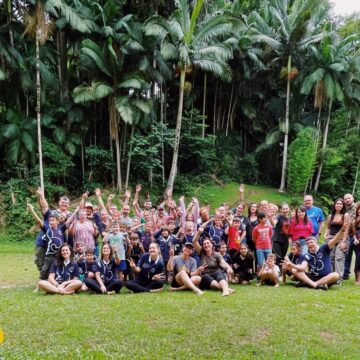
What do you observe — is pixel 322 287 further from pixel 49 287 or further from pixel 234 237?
pixel 49 287

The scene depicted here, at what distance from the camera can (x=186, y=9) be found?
18953mm

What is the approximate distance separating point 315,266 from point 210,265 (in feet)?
6.55

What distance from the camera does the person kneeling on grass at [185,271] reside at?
24.3 feet

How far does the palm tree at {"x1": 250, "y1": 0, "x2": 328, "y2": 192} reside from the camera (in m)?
23.0

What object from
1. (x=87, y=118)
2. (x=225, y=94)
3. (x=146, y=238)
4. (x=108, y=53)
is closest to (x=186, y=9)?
(x=108, y=53)

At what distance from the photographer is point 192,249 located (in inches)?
303

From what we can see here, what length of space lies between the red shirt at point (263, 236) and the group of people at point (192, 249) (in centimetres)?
2

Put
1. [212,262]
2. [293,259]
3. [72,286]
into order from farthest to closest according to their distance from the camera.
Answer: [293,259], [212,262], [72,286]

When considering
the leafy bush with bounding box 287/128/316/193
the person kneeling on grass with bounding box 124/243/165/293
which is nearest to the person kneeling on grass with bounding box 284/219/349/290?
the person kneeling on grass with bounding box 124/243/165/293

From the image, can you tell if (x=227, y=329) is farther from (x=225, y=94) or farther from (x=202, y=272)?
(x=225, y=94)

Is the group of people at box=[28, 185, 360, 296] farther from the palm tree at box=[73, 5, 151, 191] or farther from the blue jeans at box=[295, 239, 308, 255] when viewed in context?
the palm tree at box=[73, 5, 151, 191]

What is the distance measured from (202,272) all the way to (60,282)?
258 cm

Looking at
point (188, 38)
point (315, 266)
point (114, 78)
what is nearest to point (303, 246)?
point (315, 266)

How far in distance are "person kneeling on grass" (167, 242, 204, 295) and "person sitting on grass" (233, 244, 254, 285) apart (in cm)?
115
